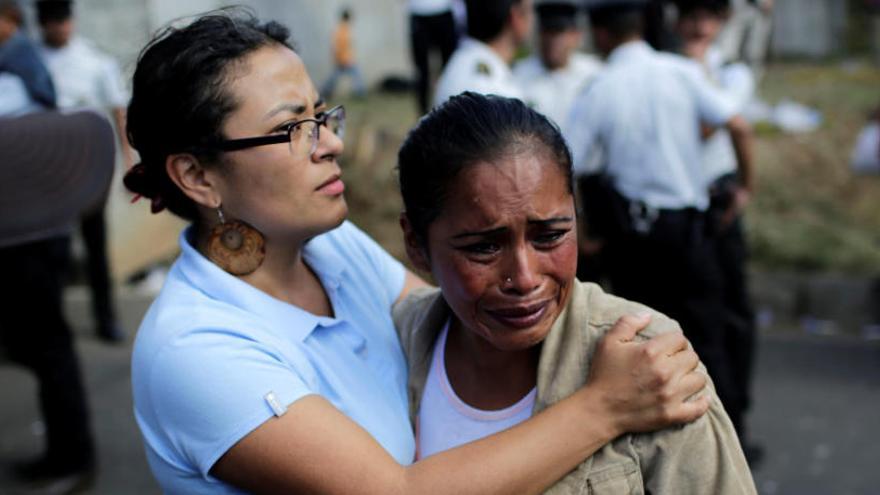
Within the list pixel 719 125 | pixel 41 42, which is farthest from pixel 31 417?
pixel 719 125

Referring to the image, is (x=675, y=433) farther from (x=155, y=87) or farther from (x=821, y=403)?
(x=821, y=403)

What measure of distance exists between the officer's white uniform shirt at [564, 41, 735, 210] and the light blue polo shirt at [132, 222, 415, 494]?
7.62 ft

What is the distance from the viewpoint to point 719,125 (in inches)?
163

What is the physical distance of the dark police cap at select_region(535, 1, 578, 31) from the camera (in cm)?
572

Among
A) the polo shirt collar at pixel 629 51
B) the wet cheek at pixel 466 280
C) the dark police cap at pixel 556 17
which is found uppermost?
the wet cheek at pixel 466 280

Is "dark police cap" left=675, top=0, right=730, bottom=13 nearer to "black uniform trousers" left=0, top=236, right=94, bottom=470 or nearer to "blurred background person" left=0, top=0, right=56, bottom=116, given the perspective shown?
"blurred background person" left=0, top=0, right=56, bottom=116

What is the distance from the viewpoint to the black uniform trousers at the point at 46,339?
4.10 meters

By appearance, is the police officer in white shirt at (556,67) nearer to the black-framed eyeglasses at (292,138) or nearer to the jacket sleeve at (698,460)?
the black-framed eyeglasses at (292,138)

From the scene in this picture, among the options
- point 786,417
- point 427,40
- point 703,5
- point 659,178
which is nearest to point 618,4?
point 703,5

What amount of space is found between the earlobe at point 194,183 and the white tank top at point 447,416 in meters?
0.52

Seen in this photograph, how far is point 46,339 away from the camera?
4.20 m

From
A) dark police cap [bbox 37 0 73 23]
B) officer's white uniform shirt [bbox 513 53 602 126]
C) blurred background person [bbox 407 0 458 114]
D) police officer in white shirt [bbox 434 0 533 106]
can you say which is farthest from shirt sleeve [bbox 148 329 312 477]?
blurred background person [bbox 407 0 458 114]

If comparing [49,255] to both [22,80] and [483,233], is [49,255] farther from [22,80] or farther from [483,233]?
[483,233]

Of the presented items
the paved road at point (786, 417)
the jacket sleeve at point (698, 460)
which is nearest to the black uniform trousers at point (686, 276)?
the paved road at point (786, 417)
